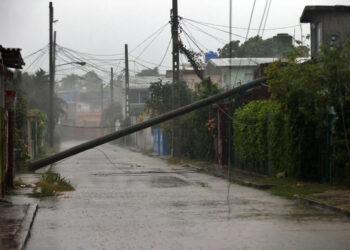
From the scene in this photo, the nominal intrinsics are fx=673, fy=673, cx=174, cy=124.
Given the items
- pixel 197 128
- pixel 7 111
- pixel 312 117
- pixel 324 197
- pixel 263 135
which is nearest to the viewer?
pixel 324 197

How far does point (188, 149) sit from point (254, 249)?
103ft

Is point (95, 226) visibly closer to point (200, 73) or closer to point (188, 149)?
point (188, 149)

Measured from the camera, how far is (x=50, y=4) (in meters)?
52.8

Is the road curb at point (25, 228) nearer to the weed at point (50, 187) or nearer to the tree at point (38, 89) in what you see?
the weed at point (50, 187)

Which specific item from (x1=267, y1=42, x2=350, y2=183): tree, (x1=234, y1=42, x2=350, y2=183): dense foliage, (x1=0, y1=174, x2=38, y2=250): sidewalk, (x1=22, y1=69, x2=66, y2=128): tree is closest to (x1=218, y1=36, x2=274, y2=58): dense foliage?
(x1=22, y1=69, x2=66, y2=128): tree

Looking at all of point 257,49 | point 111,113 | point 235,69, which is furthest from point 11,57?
point 111,113

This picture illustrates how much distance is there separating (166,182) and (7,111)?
7854mm

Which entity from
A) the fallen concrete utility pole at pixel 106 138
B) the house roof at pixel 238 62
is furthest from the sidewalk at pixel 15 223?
the house roof at pixel 238 62

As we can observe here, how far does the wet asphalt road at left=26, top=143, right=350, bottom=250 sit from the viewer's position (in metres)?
10.2

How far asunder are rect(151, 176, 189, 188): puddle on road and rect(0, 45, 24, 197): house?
5.60m

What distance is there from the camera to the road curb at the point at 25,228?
33.2 feet

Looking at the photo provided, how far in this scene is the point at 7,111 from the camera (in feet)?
59.2

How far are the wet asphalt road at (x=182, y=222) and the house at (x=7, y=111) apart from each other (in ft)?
4.92

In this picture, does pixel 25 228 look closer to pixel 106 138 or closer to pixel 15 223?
pixel 15 223
